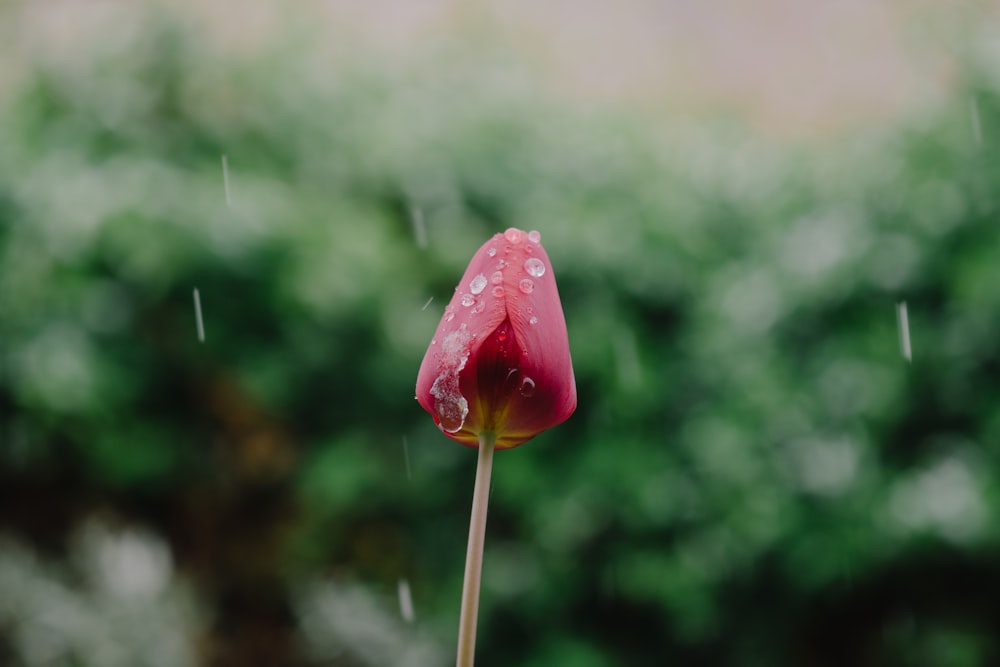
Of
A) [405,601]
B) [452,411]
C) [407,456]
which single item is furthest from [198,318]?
[452,411]

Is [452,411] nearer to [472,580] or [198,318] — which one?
[472,580]

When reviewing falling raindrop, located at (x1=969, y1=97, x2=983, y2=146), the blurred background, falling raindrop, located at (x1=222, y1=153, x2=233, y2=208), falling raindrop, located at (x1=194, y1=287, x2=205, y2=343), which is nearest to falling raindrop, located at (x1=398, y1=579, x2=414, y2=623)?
the blurred background

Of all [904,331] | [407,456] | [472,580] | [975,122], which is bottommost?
[407,456]

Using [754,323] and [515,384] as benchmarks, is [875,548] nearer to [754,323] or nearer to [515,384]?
[754,323]

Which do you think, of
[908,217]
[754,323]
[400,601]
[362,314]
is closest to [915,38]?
[908,217]

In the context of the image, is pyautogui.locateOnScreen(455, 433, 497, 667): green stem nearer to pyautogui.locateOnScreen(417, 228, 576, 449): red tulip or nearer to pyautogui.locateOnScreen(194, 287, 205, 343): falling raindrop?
pyautogui.locateOnScreen(417, 228, 576, 449): red tulip

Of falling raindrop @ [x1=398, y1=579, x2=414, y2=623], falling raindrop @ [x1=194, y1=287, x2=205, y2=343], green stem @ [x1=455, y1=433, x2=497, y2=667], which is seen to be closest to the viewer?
green stem @ [x1=455, y1=433, x2=497, y2=667]

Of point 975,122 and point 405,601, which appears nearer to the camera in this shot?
point 975,122

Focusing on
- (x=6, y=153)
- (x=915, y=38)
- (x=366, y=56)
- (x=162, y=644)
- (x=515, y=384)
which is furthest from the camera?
(x=366, y=56)
